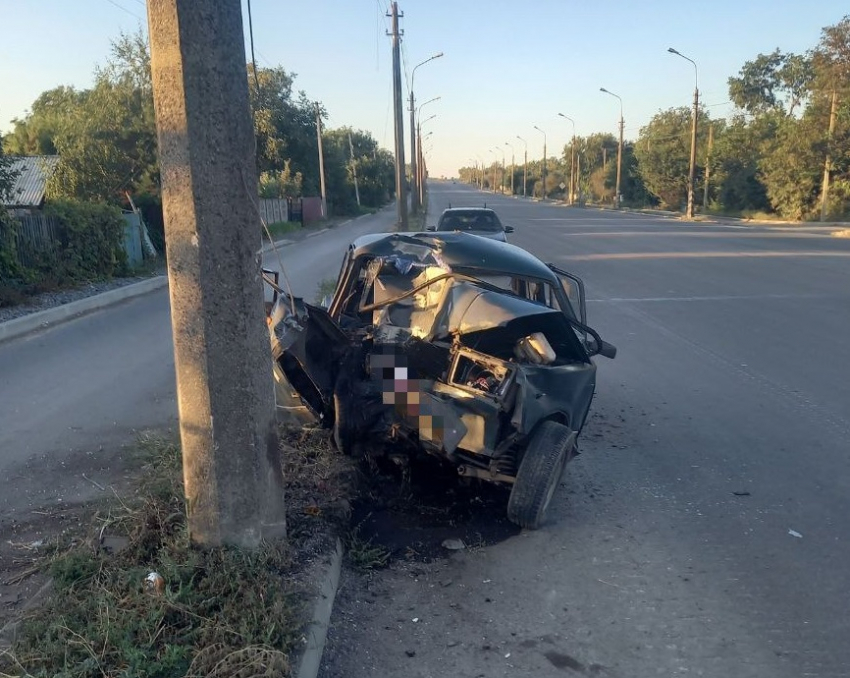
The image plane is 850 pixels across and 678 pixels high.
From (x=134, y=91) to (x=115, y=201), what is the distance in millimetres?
4943

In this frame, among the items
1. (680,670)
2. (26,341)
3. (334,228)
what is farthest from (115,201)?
(680,670)

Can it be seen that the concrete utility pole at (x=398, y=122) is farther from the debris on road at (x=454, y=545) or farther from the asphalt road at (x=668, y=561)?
the debris on road at (x=454, y=545)

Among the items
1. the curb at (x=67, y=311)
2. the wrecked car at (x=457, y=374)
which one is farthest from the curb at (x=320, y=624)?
the curb at (x=67, y=311)

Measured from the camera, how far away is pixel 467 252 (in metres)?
5.48

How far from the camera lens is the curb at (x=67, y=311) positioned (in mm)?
11059

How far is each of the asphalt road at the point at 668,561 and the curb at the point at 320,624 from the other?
0.31 ft

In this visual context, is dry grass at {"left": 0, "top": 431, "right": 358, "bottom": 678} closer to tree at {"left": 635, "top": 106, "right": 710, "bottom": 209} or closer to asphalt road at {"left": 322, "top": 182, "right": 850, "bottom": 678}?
asphalt road at {"left": 322, "top": 182, "right": 850, "bottom": 678}

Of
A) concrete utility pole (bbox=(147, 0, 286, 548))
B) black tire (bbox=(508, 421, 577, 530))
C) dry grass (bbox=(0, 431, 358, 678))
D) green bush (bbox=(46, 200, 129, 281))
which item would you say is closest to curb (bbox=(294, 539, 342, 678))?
dry grass (bbox=(0, 431, 358, 678))

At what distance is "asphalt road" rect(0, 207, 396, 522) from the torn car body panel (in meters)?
1.58

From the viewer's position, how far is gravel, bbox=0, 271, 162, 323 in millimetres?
12359

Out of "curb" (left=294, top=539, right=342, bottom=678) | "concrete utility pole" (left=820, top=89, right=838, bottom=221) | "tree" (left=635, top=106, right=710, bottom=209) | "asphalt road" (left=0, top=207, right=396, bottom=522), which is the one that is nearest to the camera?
"curb" (left=294, top=539, right=342, bottom=678)

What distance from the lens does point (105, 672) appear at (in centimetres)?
288

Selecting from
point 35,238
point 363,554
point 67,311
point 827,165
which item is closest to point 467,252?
point 363,554

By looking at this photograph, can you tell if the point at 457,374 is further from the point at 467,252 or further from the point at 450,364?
the point at 467,252
